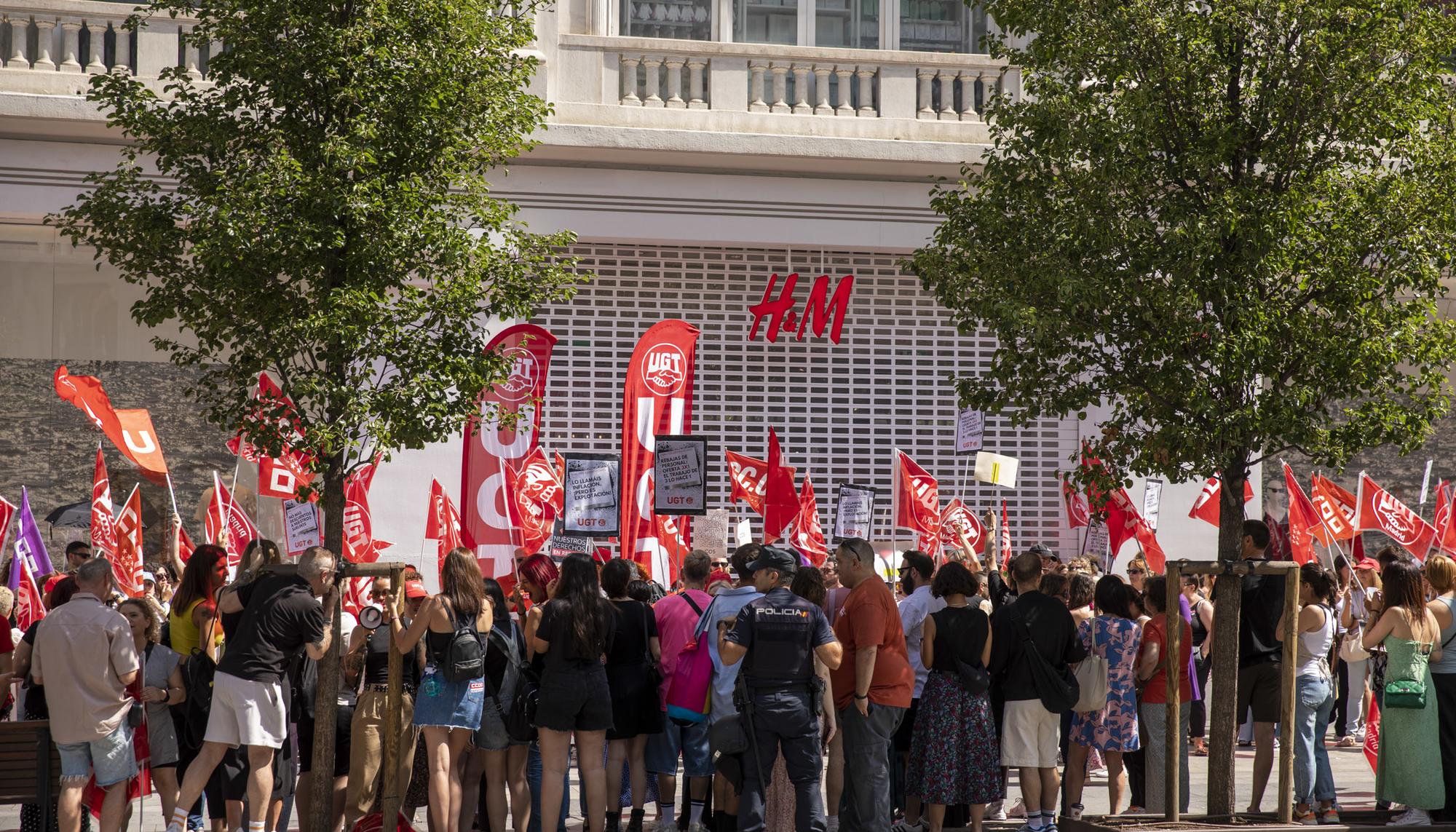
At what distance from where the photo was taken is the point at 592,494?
1405 cm

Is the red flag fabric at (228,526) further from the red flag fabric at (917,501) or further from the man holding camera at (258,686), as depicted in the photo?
the red flag fabric at (917,501)

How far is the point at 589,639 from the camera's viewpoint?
29.9 ft

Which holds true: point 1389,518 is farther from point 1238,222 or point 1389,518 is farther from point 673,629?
point 673,629

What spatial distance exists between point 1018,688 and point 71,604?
562cm

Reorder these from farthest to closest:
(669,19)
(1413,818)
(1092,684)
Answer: (669,19) → (1092,684) → (1413,818)

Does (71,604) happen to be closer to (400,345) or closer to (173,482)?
(400,345)

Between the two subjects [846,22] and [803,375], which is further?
[846,22]

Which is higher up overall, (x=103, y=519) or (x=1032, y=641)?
(x=103, y=519)

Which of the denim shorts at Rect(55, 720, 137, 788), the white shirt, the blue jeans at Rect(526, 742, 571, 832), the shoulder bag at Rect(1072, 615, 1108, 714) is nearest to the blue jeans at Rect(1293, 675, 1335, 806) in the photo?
the shoulder bag at Rect(1072, 615, 1108, 714)

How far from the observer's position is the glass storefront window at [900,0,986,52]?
829 inches

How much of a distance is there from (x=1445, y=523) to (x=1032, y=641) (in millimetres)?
9117

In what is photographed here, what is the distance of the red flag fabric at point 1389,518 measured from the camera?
52.9 ft

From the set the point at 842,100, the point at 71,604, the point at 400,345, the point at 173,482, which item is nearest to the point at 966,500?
the point at 842,100

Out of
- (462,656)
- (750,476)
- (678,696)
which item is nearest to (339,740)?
(462,656)
